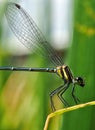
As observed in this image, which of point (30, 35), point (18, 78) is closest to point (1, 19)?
point (30, 35)

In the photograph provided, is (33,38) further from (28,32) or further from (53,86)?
(53,86)

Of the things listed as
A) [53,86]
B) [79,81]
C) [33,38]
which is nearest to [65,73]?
[79,81]

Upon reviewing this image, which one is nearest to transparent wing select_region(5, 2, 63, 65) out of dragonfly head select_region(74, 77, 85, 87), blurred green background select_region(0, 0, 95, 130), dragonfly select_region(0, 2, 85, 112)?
dragonfly select_region(0, 2, 85, 112)

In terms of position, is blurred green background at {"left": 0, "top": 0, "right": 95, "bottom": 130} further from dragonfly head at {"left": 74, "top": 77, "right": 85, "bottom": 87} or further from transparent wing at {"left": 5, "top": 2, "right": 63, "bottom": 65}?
transparent wing at {"left": 5, "top": 2, "right": 63, "bottom": 65}

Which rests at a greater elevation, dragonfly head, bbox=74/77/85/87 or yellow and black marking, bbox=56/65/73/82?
yellow and black marking, bbox=56/65/73/82

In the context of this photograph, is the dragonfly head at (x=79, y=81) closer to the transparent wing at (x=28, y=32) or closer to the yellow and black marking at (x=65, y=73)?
the yellow and black marking at (x=65, y=73)

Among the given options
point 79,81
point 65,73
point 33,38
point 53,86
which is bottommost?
point 79,81

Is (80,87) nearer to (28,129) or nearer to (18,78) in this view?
(28,129)
